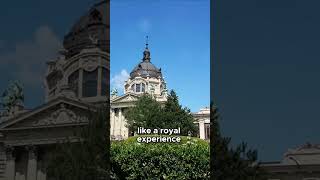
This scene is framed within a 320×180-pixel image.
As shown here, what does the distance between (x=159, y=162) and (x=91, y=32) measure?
24.7 metres

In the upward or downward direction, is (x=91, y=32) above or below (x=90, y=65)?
above

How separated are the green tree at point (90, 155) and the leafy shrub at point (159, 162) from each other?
5.53ft

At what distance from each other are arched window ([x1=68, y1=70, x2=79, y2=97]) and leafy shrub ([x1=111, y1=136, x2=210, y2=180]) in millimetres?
19580

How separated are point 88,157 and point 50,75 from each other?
88.6 feet

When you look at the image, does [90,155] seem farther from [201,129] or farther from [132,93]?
[201,129]

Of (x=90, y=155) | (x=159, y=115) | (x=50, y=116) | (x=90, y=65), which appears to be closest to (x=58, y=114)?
(x=50, y=116)

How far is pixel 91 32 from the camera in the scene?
2015 inches

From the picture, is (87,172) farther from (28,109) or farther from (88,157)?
(28,109)

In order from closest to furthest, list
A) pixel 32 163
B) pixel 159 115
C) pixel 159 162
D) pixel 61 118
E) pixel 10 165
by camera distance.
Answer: pixel 159 162, pixel 159 115, pixel 61 118, pixel 32 163, pixel 10 165

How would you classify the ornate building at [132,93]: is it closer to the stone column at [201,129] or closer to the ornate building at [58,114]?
the stone column at [201,129]

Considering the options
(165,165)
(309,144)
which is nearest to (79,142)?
(165,165)

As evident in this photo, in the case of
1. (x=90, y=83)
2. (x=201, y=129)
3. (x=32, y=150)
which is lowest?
(x=32, y=150)

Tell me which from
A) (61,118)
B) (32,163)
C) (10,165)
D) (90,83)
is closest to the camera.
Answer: (61,118)

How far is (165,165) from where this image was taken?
97.5 feet
